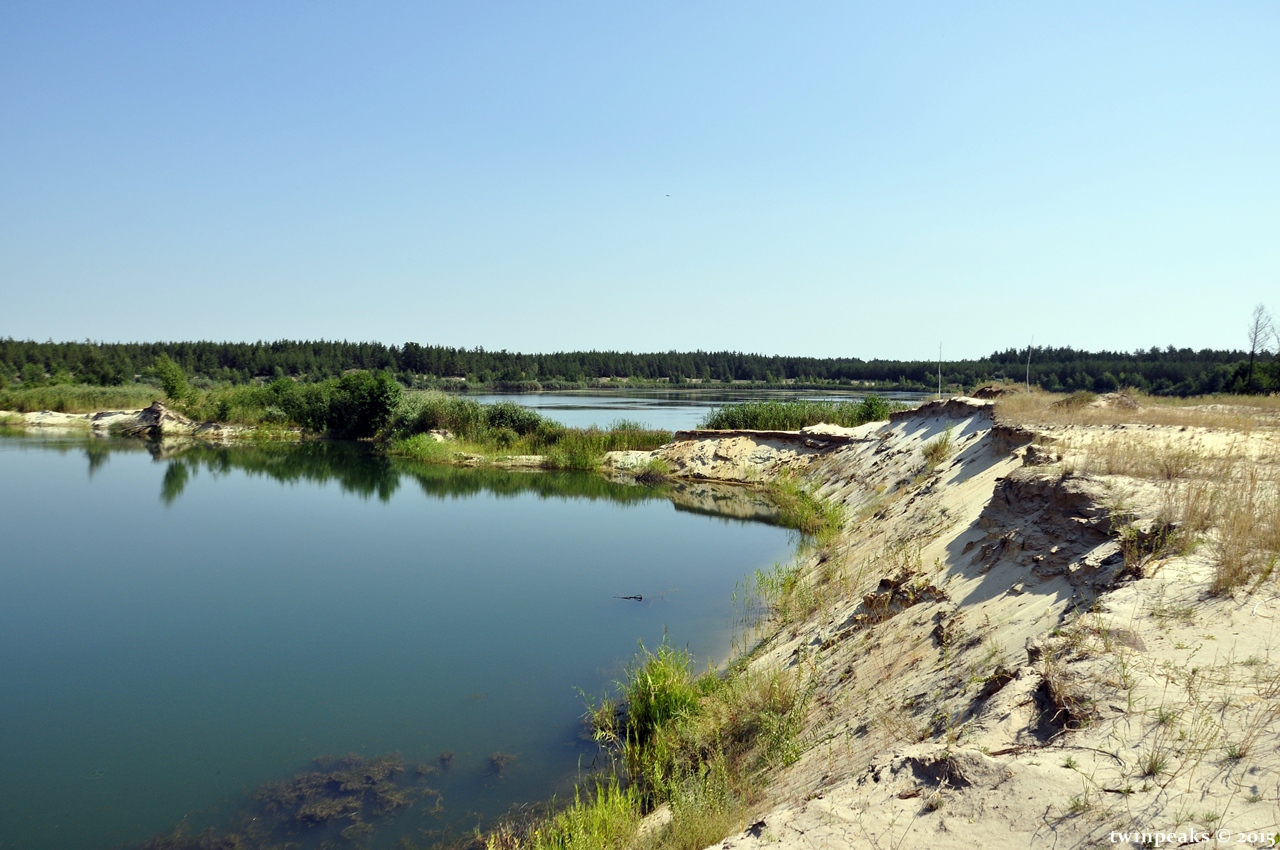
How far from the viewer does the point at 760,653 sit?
9.08 m

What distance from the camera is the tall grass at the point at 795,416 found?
100ft

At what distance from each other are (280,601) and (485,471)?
1741 centimetres

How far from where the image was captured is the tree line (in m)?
54.3

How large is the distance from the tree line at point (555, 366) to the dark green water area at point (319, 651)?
32441 millimetres

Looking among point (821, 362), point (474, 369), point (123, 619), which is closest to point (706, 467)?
point (123, 619)

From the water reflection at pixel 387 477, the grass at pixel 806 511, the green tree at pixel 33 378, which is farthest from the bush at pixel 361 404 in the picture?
the green tree at pixel 33 378

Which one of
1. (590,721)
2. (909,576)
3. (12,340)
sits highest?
(12,340)

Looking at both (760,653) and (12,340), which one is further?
(12,340)

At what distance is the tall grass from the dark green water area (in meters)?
11.6

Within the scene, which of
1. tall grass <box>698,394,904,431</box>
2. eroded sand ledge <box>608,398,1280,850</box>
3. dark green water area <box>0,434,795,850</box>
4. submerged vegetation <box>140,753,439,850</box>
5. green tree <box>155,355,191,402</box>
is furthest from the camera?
green tree <box>155,355,191,402</box>

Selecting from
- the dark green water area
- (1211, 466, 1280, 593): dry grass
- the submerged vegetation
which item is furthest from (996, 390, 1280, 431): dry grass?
the submerged vegetation

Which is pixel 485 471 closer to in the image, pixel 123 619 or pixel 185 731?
pixel 123 619

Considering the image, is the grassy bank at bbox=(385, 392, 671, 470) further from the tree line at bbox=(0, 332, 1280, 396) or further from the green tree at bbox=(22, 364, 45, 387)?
the green tree at bbox=(22, 364, 45, 387)

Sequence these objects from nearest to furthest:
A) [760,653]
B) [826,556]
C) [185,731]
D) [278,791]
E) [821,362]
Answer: [278,791], [185,731], [760,653], [826,556], [821,362]
